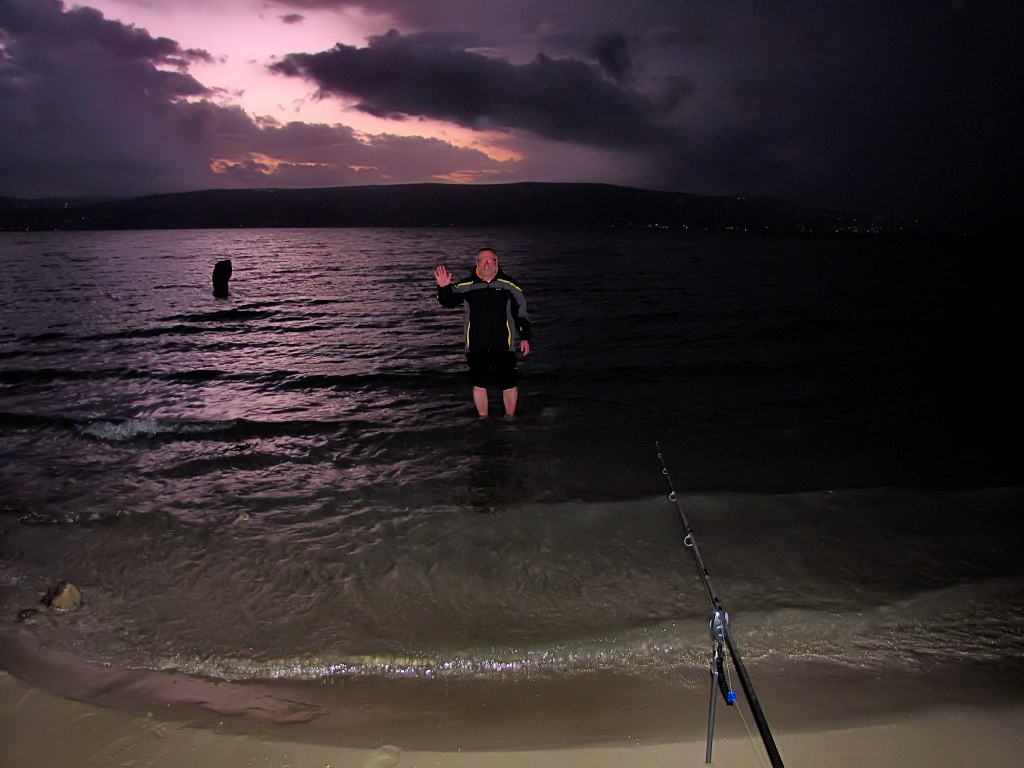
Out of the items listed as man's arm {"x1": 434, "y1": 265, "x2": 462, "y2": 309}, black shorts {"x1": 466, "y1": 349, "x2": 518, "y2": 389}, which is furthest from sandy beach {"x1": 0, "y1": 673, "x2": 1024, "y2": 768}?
black shorts {"x1": 466, "y1": 349, "x2": 518, "y2": 389}

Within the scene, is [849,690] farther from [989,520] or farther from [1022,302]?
[1022,302]

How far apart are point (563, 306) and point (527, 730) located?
23.0 meters

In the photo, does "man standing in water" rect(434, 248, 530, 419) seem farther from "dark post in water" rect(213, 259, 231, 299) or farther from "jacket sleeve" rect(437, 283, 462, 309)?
"dark post in water" rect(213, 259, 231, 299)

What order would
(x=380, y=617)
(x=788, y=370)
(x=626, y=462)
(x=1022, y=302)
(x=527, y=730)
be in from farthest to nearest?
1. (x=1022, y=302)
2. (x=788, y=370)
3. (x=626, y=462)
4. (x=380, y=617)
5. (x=527, y=730)

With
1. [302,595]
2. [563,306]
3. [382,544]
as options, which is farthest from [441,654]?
[563,306]

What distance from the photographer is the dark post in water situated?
28250mm

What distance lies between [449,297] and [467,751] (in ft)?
20.3

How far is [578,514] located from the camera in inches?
249

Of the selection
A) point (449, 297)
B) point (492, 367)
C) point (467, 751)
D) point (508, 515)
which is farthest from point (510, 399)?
point (467, 751)

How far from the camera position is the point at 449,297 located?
27.6 feet

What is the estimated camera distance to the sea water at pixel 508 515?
411 cm

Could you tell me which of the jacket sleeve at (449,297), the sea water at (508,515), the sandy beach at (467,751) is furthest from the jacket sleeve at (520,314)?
the sandy beach at (467,751)

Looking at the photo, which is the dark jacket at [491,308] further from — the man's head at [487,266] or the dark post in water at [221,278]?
the dark post in water at [221,278]

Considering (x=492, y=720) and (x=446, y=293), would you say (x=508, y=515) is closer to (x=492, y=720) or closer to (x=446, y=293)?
(x=492, y=720)
